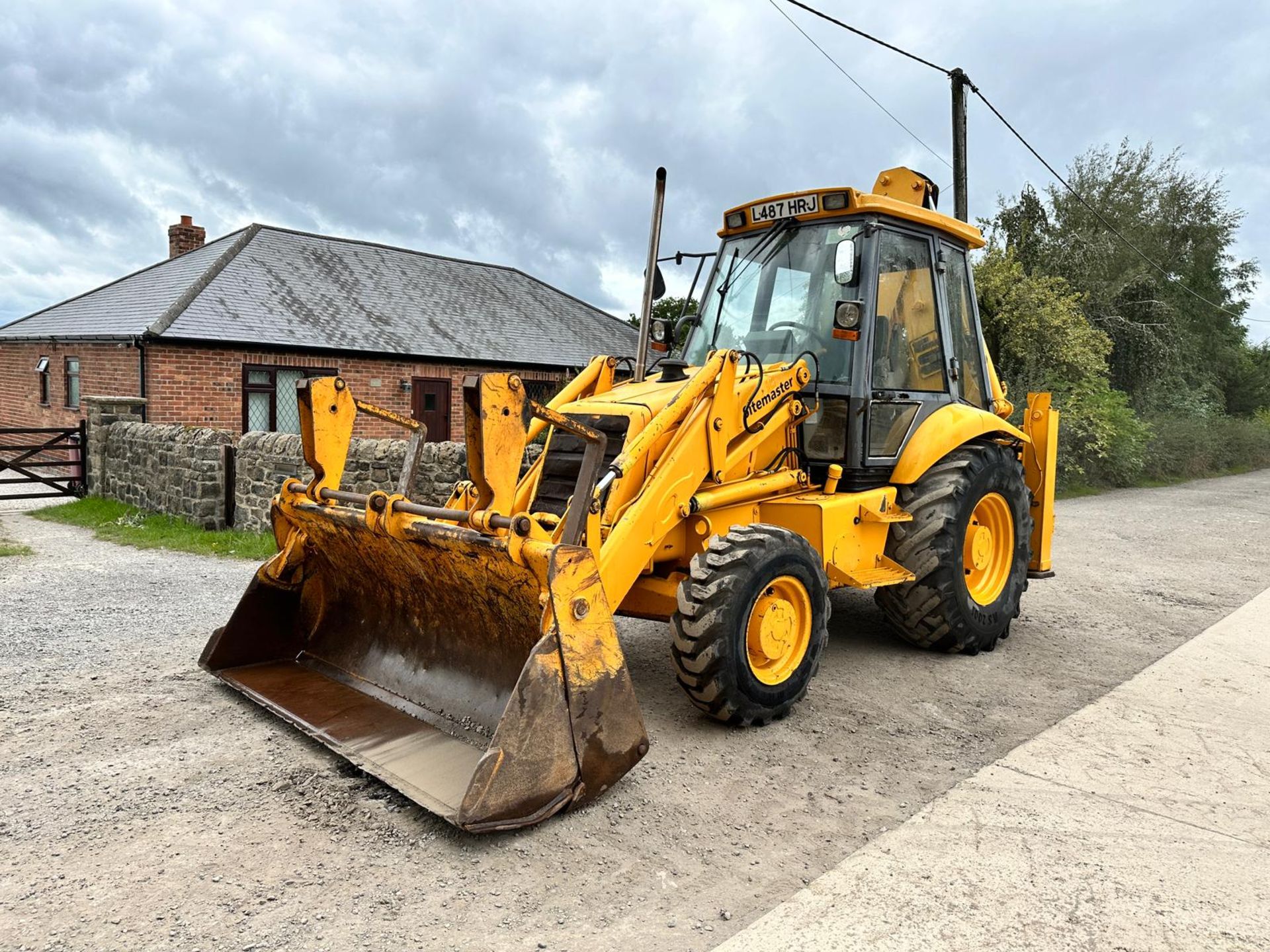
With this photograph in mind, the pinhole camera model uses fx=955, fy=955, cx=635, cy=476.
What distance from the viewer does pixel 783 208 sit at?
5.92 meters

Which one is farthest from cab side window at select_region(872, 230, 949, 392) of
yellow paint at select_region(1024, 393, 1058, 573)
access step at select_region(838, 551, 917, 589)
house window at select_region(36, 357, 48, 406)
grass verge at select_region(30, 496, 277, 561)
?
house window at select_region(36, 357, 48, 406)

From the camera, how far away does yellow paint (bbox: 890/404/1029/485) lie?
19.1 feet

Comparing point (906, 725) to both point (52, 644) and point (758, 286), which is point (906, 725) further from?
point (52, 644)

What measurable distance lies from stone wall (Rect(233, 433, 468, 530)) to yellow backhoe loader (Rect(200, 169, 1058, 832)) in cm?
313

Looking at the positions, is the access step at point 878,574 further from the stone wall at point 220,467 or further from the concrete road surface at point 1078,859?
the stone wall at point 220,467

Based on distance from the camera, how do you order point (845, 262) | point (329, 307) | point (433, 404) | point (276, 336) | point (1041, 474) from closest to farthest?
1. point (845, 262)
2. point (1041, 474)
3. point (276, 336)
4. point (329, 307)
5. point (433, 404)

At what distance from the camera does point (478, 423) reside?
146 inches

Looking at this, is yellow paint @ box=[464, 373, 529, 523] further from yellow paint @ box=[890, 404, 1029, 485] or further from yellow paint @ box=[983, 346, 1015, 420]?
yellow paint @ box=[983, 346, 1015, 420]

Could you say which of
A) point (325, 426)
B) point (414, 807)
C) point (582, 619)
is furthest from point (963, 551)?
point (325, 426)

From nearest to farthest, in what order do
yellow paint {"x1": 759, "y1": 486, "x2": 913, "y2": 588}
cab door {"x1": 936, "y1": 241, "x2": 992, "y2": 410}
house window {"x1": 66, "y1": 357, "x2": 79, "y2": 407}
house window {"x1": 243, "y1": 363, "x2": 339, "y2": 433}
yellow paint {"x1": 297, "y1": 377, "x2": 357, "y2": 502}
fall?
yellow paint {"x1": 297, "y1": 377, "x2": 357, "y2": 502}, yellow paint {"x1": 759, "y1": 486, "x2": 913, "y2": 588}, cab door {"x1": 936, "y1": 241, "x2": 992, "y2": 410}, house window {"x1": 243, "y1": 363, "x2": 339, "y2": 433}, house window {"x1": 66, "y1": 357, "x2": 79, "y2": 407}

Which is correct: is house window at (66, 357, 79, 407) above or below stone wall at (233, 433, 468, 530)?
above

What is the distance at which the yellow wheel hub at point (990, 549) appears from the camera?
6398mm

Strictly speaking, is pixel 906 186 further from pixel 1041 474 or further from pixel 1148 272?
pixel 1148 272

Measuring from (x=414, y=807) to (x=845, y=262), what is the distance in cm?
363
